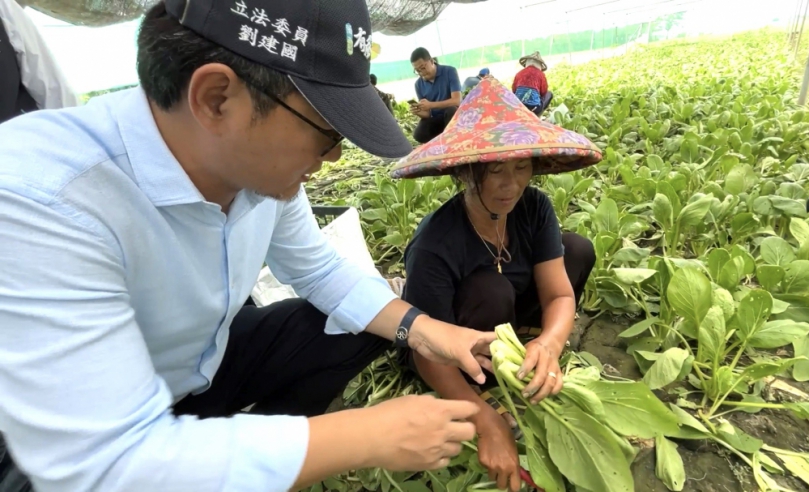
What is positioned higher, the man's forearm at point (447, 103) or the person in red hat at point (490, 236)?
the person in red hat at point (490, 236)

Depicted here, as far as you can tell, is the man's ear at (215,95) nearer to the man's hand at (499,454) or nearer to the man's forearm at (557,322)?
the man's hand at (499,454)

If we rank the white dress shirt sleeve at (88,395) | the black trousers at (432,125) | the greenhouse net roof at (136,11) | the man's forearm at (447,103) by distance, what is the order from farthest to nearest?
the black trousers at (432,125)
the man's forearm at (447,103)
the greenhouse net roof at (136,11)
the white dress shirt sleeve at (88,395)

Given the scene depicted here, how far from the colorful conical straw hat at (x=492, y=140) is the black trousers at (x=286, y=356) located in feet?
1.54

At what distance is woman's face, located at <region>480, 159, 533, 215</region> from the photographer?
50.1 inches

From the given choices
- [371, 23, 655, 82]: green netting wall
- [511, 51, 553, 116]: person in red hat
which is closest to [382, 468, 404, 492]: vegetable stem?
[511, 51, 553, 116]: person in red hat

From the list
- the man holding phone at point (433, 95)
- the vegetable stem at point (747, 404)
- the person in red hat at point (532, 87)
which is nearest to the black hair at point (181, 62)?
the vegetable stem at point (747, 404)

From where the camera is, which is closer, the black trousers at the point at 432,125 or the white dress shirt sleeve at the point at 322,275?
the white dress shirt sleeve at the point at 322,275

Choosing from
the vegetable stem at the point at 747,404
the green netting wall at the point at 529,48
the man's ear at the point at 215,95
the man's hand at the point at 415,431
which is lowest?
the green netting wall at the point at 529,48

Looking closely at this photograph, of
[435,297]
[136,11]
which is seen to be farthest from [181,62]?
[136,11]

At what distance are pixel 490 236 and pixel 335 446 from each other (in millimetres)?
817

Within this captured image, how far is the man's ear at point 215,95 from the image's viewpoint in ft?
2.22

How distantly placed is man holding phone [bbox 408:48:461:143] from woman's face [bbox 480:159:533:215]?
4.35m

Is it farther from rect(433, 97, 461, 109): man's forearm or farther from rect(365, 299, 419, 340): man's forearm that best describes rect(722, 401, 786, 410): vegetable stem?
rect(433, 97, 461, 109): man's forearm

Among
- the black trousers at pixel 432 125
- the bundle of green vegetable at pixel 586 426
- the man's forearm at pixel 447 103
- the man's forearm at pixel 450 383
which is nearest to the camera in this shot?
the bundle of green vegetable at pixel 586 426
